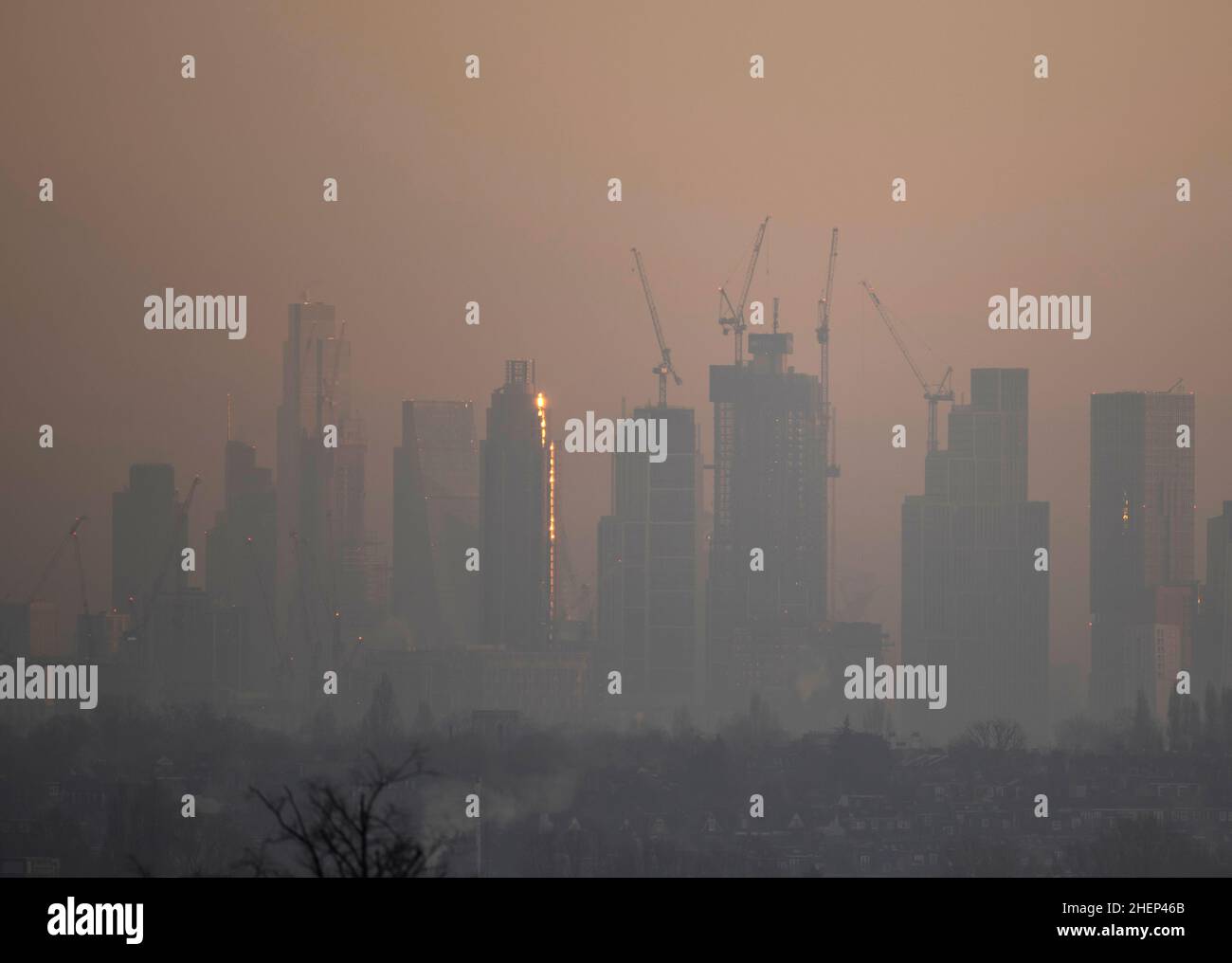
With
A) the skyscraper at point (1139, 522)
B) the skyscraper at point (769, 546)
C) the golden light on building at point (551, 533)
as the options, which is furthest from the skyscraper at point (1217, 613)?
the golden light on building at point (551, 533)

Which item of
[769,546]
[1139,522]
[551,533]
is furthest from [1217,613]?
[551,533]

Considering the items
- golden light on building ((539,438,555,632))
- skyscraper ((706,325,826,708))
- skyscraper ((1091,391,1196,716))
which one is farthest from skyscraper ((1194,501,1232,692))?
golden light on building ((539,438,555,632))

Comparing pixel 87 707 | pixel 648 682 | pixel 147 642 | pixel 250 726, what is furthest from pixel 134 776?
pixel 648 682

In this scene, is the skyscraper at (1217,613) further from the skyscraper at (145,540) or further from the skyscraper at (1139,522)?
the skyscraper at (145,540)

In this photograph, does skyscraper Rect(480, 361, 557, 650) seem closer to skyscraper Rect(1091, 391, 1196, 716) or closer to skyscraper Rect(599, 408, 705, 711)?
skyscraper Rect(599, 408, 705, 711)

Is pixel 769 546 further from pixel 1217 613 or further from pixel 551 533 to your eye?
pixel 1217 613
